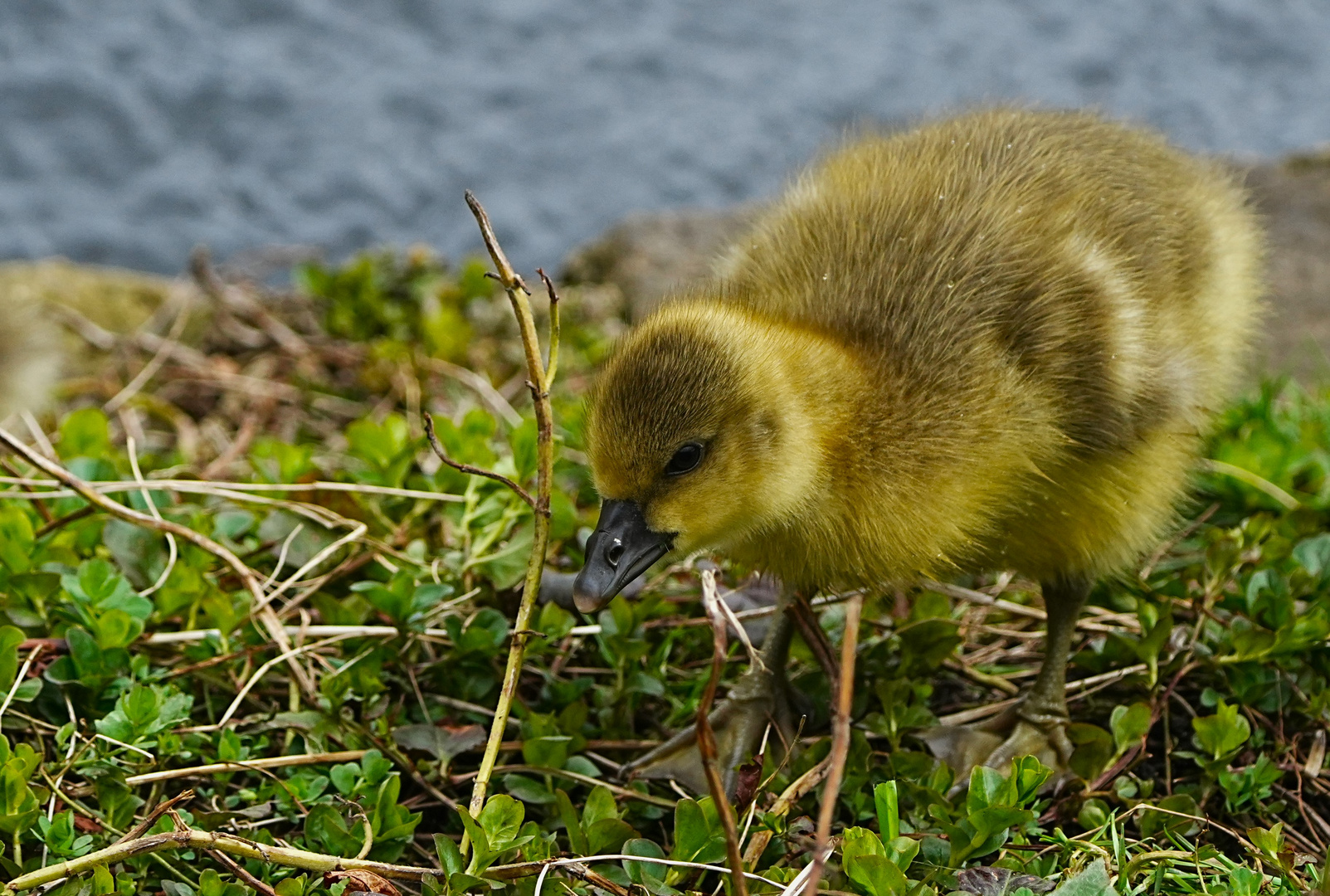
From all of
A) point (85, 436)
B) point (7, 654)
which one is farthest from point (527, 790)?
point (85, 436)

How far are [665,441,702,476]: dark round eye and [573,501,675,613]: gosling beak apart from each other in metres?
0.08

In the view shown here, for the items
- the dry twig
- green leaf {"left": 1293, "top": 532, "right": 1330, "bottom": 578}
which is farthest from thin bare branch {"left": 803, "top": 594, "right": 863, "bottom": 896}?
green leaf {"left": 1293, "top": 532, "right": 1330, "bottom": 578}

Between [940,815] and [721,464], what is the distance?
1.98 feet

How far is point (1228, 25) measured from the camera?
26.7 feet

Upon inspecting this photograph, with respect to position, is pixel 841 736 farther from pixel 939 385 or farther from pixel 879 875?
pixel 939 385

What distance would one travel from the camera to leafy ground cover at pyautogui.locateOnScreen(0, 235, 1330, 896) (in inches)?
83.0

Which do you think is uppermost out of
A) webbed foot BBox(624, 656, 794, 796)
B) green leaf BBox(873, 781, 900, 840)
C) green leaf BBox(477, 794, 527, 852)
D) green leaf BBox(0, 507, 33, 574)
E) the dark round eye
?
the dark round eye

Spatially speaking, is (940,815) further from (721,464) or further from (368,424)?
(368,424)

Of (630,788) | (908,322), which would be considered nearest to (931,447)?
(908,322)

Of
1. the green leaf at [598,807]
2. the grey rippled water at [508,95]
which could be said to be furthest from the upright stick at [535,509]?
the grey rippled water at [508,95]

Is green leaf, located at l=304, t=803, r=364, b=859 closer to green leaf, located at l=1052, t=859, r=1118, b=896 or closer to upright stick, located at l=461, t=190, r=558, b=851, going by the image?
upright stick, located at l=461, t=190, r=558, b=851

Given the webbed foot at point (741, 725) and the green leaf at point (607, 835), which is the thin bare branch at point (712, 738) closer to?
the green leaf at point (607, 835)

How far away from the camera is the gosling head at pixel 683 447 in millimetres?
2250

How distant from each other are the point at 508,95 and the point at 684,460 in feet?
18.9
